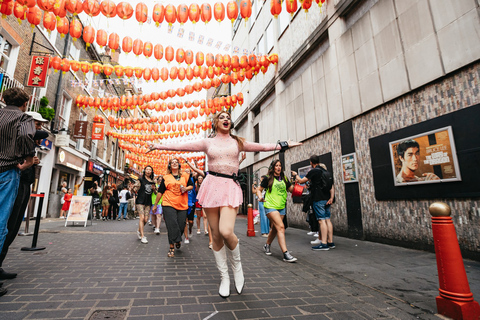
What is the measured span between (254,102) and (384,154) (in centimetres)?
1104

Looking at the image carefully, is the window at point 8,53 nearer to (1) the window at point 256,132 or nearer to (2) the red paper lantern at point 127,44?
(2) the red paper lantern at point 127,44

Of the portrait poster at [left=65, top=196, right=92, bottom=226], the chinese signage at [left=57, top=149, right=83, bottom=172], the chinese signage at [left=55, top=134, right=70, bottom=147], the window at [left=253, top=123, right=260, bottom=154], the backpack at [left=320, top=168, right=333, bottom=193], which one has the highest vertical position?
the window at [left=253, top=123, right=260, bottom=154]

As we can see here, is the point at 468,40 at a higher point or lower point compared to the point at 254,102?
lower

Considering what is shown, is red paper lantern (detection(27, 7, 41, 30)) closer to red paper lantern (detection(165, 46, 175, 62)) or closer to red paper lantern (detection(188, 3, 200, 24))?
red paper lantern (detection(165, 46, 175, 62))

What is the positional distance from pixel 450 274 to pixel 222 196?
2.20 metres

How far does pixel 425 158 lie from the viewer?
17.0 feet

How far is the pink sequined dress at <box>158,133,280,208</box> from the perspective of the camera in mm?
2891

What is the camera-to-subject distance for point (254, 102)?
641 inches

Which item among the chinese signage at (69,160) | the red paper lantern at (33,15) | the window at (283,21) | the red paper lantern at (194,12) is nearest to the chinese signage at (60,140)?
the chinese signage at (69,160)

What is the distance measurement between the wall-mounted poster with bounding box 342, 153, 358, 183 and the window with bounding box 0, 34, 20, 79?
45.7 feet

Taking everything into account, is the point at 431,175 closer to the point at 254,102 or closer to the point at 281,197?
the point at 281,197

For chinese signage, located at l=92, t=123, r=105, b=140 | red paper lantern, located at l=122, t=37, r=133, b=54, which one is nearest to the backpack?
red paper lantern, located at l=122, t=37, r=133, b=54

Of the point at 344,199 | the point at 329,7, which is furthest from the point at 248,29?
the point at 344,199

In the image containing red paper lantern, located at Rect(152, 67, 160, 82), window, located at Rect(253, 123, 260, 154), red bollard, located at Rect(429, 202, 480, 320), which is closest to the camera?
red bollard, located at Rect(429, 202, 480, 320)
